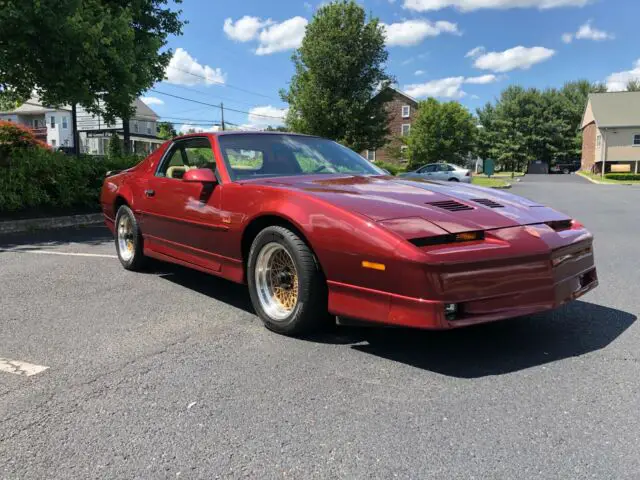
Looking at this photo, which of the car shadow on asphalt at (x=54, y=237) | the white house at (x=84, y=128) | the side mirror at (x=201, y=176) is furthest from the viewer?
the white house at (x=84, y=128)

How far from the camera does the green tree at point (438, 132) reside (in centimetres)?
4144

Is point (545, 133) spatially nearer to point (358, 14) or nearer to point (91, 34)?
point (358, 14)

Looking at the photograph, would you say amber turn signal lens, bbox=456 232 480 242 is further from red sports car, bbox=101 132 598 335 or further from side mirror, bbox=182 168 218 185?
side mirror, bbox=182 168 218 185

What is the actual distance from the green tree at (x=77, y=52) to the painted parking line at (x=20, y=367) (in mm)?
7645

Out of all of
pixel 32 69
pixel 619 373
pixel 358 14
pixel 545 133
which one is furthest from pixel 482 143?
pixel 619 373

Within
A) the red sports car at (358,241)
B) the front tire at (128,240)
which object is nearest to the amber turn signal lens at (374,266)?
the red sports car at (358,241)

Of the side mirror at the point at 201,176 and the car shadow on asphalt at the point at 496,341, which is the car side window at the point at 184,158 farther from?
the car shadow on asphalt at the point at 496,341

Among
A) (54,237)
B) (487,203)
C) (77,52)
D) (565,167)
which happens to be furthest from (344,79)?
(565,167)

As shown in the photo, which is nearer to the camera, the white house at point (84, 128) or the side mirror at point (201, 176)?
the side mirror at point (201, 176)

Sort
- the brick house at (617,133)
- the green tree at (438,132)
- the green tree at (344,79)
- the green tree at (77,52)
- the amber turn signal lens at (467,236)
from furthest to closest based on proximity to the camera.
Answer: the brick house at (617,133) < the green tree at (438,132) < the green tree at (344,79) < the green tree at (77,52) < the amber turn signal lens at (467,236)

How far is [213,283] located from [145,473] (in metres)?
3.29

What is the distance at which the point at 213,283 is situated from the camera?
17.3 ft

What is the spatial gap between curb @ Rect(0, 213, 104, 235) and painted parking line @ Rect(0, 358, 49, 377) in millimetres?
6943

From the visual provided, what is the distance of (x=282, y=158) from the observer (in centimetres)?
456
